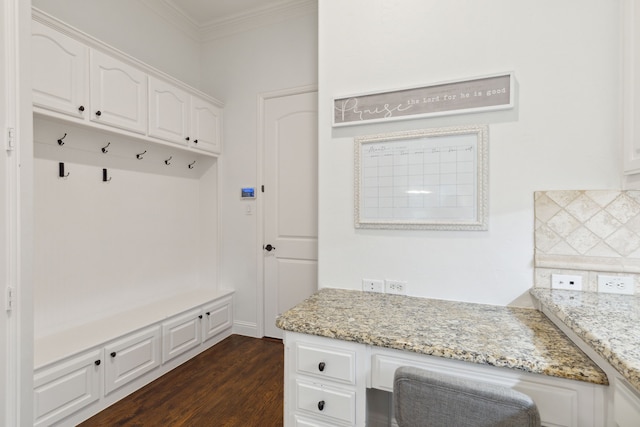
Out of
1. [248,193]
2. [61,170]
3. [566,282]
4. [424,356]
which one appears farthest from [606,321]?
[61,170]

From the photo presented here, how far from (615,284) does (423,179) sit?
0.96 metres

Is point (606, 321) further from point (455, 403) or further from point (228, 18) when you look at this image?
point (228, 18)

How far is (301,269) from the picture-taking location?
3.02 meters

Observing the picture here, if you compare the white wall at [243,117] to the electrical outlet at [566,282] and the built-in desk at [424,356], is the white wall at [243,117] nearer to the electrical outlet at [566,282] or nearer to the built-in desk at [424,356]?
the built-in desk at [424,356]

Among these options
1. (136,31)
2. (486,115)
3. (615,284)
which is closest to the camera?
(615,284)

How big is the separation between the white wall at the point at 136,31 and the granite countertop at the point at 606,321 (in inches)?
134

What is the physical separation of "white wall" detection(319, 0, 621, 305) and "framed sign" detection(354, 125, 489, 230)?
0.18 ft

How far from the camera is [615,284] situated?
1.40 meters

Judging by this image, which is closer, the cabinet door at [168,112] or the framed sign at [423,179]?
the framed sign at [423,179]

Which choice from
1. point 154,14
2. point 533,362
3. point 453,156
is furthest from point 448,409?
point 154,14

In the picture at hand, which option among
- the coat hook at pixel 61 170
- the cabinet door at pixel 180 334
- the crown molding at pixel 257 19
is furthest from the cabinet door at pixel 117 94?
the cabinet door at pixel 180 334

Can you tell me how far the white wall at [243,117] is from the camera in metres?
3.05

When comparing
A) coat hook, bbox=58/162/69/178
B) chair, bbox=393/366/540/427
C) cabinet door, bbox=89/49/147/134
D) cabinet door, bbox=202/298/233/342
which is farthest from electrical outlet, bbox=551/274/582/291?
coat hook, bbox=58/162/69/178

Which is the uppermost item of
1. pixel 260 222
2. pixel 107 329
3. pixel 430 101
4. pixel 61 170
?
pixel 430 101
